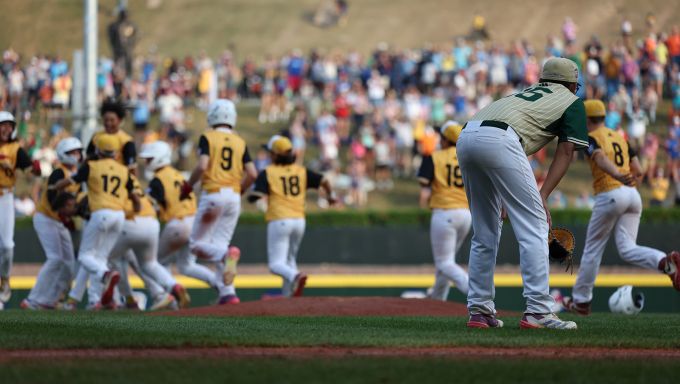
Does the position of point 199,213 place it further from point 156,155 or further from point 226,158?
point 156,155

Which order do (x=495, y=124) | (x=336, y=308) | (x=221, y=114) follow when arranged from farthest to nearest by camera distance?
(x=221, y=114) → (x=336, y=308) → (x=495, y=124)

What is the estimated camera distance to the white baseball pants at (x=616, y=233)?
13812 millimetres

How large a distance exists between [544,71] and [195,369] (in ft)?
13.7

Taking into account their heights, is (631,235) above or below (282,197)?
below

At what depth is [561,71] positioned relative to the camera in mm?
9688

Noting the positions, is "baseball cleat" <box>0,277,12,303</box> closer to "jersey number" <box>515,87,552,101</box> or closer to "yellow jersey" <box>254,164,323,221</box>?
"yellow jersey" <box>254,164,323,221</box>

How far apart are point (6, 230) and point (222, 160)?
278 centimetres

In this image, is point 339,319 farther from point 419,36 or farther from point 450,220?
point 419,36

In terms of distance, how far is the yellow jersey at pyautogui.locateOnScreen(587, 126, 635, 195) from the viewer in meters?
13.8

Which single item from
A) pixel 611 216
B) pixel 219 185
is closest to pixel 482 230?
pixel 611 216

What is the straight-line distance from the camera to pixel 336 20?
193ft

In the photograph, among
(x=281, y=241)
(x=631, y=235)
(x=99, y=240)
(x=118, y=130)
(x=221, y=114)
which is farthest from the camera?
(x=281, y=241)

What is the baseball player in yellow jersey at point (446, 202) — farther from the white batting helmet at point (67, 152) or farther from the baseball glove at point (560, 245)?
the baseball glove at point (560, 245)

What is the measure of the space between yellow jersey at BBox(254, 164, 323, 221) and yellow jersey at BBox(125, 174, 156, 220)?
1393mm
